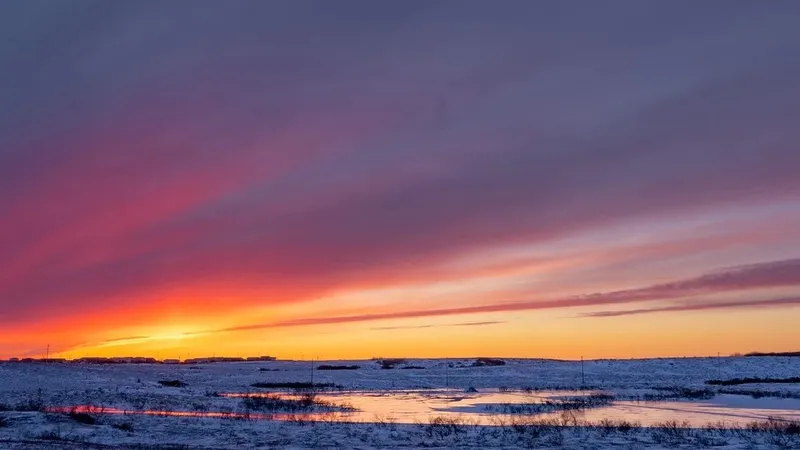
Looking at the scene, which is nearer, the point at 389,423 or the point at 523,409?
the point at 389,423

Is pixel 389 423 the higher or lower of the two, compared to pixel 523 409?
higher

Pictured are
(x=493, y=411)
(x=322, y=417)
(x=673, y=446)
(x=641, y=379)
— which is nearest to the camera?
(x=673, y=446)

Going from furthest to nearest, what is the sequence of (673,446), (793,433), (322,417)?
(322,417) → (793,433) → (673,446)

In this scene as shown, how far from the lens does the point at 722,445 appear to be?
81.0 feet

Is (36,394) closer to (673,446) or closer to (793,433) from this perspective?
(673,446)

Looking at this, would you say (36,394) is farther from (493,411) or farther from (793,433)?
(793,433)

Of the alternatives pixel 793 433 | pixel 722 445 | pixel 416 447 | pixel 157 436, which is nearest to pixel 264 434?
pixel 157 436

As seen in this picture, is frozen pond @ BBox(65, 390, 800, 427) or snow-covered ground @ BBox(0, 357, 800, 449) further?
frozen pond @ BBox(65, 390, 800, 427)

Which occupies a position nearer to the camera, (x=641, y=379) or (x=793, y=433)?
(x=793, y=433)

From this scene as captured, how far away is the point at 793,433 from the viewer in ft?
90.2

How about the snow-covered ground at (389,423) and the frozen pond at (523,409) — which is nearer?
the snow-covered ground at (389,423)

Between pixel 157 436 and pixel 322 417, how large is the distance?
11599mm

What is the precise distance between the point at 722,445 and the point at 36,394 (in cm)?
4890

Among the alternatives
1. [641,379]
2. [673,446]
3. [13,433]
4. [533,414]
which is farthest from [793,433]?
[641,379]
